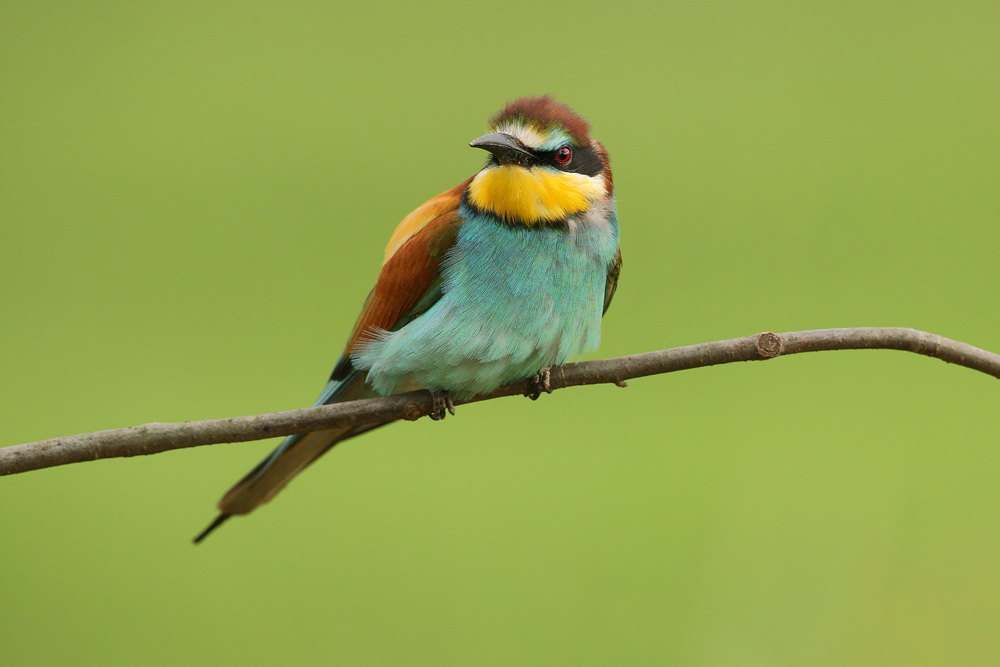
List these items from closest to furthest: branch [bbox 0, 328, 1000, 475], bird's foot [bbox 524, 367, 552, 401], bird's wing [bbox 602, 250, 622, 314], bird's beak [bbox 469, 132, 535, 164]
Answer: branch [bbox 0, 328, 1000, 475] → bird's beak [bbox 469, 132, 535, 164] → bird's foot [bbox 524, 367, 552, 401] → bird's wing [bbox 602, 250, 622, 314]

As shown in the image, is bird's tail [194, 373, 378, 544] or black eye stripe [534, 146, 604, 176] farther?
bird's tail [194, 373, 378, 544]

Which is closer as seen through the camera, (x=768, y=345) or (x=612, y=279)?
(x=768, y=345)

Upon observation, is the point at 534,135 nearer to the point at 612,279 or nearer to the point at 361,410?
the point at 612,279

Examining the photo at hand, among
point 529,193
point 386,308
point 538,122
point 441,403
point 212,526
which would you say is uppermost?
point 538,122

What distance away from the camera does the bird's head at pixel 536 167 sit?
1.18 metres

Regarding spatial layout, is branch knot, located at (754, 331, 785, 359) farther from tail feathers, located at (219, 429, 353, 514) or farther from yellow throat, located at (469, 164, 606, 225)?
tail feathers, located at (219, 429, 353, 514)

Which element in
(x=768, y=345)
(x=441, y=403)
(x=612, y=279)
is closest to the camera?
(x=768, y=345)

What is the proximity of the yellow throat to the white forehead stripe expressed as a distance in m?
0.03

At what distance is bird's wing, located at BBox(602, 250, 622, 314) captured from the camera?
1.35 meters

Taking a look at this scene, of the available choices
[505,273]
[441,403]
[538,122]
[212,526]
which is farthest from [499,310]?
[212,526]

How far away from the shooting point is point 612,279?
139 cm

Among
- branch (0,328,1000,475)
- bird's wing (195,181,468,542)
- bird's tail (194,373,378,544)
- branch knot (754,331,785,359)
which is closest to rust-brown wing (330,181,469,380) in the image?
bird's wing (195,181,468,542)

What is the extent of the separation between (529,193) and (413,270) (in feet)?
0.71

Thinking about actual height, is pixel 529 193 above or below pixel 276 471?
above
